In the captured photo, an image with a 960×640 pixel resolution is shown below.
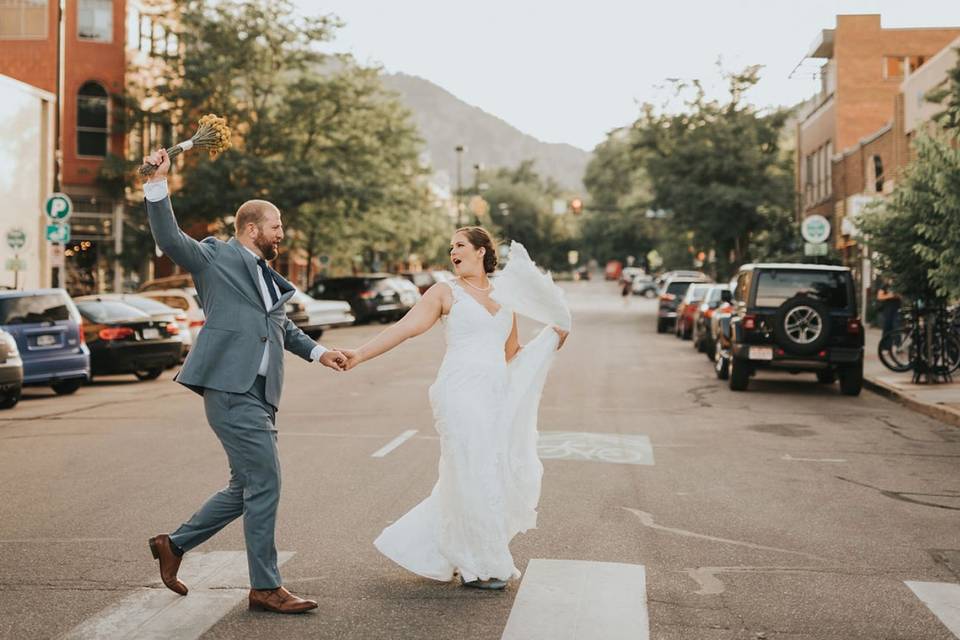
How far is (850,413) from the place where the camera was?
1520 centimetres

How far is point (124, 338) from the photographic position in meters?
19.2

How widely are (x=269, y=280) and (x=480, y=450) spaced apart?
4.28ft

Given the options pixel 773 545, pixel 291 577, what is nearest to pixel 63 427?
pixel 291 577

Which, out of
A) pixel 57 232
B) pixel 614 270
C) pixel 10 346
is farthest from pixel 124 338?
pixel 614 270

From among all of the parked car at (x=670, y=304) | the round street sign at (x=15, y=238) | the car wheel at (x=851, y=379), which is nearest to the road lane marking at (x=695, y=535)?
the car wheel at (x=851, y=379)

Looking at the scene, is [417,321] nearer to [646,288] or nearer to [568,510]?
[568,510]

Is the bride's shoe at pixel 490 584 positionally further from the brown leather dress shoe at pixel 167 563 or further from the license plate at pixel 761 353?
the license plate at pixel 761 353

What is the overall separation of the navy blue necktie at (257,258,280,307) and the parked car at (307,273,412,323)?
33.9 metres

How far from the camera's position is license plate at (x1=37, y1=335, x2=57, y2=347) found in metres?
16.7

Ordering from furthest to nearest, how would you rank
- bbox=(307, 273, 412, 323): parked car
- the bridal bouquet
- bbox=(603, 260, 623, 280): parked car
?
bbox=(603, 260, 623, 280): parked car, bbox=(307, 273, 412, 323): parked car, the bridal bouquet

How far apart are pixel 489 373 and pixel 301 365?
688 inches

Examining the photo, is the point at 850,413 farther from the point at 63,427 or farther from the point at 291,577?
the point at 291,577

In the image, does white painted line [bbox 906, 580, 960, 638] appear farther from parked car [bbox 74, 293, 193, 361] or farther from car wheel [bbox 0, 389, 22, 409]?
parked car [bbox 74, 293, 193, 361]

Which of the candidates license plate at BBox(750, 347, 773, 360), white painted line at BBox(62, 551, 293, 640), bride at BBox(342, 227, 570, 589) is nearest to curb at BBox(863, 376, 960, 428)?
license plate at BBox(750, 347, 773, 360)
